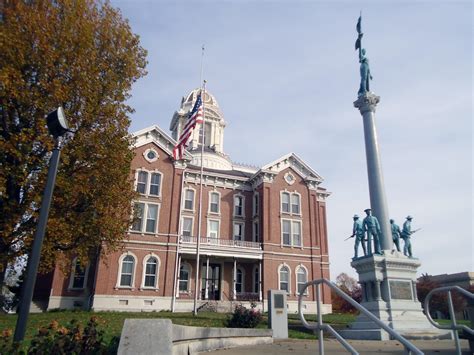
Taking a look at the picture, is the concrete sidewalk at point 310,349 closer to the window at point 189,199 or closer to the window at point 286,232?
the window at point 286,232

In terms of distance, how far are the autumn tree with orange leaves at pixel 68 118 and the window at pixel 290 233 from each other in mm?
21764

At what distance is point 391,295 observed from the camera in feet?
56.7

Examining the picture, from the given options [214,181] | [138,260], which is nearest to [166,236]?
[138,260]

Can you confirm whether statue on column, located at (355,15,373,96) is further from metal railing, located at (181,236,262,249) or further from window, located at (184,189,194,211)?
window, located at (184,189,194,211)

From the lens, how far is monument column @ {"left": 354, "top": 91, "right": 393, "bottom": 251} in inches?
749

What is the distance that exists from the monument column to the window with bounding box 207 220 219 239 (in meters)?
18.0

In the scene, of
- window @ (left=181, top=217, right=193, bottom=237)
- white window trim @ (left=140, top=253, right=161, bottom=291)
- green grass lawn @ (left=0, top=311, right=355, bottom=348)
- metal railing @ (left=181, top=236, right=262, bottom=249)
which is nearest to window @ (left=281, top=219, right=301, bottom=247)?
metal railing @ (left=181, top=236, right=262, bottom=249)

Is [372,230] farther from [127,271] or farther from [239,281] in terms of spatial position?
[127,271]

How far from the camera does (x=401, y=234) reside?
20062mm

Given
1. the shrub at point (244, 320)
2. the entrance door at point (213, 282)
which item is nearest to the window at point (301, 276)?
the entrance door at point (213, 282)

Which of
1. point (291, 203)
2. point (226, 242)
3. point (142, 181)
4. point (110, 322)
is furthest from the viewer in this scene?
point (291, 203)

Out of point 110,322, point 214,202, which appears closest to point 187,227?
point 214,202

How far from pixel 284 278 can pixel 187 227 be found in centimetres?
1001

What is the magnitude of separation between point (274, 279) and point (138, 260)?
12.1m
